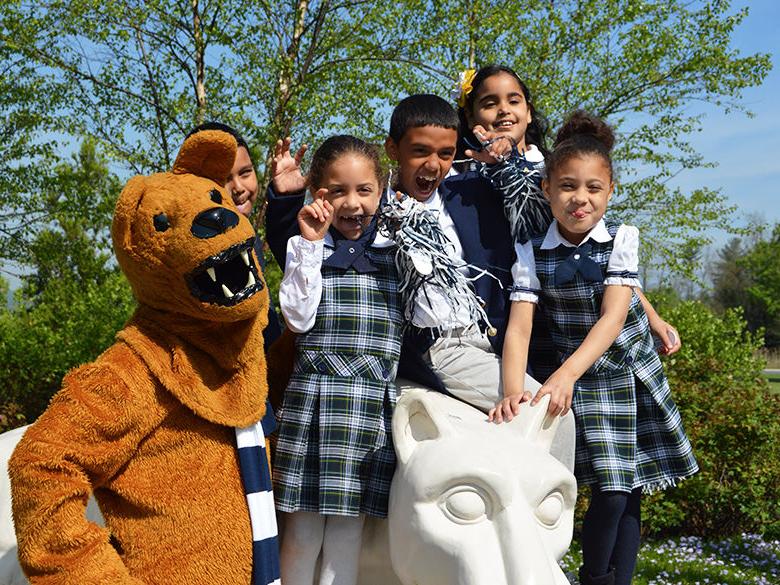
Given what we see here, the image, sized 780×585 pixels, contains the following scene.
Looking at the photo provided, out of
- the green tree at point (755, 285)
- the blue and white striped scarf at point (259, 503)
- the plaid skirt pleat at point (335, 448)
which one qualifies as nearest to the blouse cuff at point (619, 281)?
the plaid skirt pleat at point (335, 448)

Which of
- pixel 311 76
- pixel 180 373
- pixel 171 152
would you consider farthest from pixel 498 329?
pixel 171 152

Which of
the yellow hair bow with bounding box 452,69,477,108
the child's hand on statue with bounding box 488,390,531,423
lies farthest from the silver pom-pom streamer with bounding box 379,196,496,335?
the yellow hair bow with bounding box 452,69,477,108

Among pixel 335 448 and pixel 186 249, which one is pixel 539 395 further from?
pixel 186 249

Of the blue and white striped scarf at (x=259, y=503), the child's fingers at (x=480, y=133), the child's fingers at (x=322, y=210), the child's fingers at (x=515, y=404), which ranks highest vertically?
the child's fingers at (x=480, y=133)

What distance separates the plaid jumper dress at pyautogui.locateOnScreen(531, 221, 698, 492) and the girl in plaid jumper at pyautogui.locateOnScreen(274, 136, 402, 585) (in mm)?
602

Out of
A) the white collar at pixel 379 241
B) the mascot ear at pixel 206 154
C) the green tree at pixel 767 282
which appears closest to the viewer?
the mascot ear at pixel 206 154

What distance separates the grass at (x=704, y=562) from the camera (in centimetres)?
551

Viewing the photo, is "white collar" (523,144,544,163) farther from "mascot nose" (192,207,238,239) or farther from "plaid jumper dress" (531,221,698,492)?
"mascot nose" (192,207,238,239)

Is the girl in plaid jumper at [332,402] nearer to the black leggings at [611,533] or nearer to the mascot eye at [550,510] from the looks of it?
the mascot eye at [550,510]

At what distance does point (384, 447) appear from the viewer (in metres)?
2.39

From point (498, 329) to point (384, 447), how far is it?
0.61m

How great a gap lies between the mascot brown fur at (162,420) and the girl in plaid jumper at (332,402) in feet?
0.49

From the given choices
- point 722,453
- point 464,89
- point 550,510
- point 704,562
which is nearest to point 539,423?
point 550,510

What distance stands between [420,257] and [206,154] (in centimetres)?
69
